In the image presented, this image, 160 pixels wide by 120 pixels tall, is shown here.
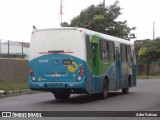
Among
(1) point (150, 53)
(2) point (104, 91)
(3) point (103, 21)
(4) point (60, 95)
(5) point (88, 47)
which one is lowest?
(4) point (60, 95)

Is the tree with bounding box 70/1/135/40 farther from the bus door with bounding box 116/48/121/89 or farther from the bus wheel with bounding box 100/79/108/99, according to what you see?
the bus wheel with bounding box 100/79/108/99

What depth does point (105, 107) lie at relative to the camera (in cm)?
1759

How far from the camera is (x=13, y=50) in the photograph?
3319cm

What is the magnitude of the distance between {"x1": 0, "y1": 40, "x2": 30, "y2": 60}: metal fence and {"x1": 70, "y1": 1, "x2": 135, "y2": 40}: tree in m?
16.5

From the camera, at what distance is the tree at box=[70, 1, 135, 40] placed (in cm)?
5088

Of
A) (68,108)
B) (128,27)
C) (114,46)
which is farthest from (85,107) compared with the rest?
(128,27)

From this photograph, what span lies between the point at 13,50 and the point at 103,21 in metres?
19.8

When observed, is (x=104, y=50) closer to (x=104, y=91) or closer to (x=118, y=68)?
(x=104, y=91)

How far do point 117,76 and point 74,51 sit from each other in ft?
17.9

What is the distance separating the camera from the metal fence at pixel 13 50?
105 feet

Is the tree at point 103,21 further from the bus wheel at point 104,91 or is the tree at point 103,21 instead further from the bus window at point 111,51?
the bus wheel at point 104,91

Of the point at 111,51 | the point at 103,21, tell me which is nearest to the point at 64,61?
the point at 111,51

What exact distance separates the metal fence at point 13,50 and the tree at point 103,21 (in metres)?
16.5

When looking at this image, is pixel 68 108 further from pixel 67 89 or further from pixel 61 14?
pixel 61 14
